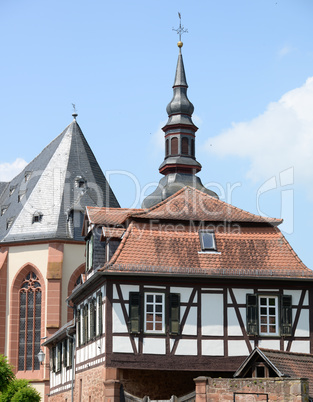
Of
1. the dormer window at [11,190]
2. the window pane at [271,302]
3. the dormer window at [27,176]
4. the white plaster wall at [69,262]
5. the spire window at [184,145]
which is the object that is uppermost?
the spire window at [184,145]

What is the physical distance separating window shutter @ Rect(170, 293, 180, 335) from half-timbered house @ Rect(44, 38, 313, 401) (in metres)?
0.03

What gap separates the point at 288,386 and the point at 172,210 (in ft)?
30.1

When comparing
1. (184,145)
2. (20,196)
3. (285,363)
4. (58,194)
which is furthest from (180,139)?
(285,363)

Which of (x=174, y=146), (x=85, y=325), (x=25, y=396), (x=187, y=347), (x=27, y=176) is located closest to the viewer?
(x=187, y=347)

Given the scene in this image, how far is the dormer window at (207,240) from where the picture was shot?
2934 centimetres

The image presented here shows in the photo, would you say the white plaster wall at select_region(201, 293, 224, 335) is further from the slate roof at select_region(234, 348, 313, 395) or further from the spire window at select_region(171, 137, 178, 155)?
the spire window at select_region(171, 137, 178, 155)

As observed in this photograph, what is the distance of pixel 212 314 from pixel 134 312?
2527 millimetres

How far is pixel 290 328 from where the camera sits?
94.1 feet

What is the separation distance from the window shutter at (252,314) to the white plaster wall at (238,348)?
414 mm

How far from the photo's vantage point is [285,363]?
2498cm

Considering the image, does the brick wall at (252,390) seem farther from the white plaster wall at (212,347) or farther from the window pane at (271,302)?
the window pane at (271,302)

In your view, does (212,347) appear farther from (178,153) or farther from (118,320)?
(178,153)

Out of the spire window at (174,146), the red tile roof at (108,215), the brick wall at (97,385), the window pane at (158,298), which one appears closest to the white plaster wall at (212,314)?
the window pane at (158,298)

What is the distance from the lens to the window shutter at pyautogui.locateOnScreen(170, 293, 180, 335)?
2814 centimetres
